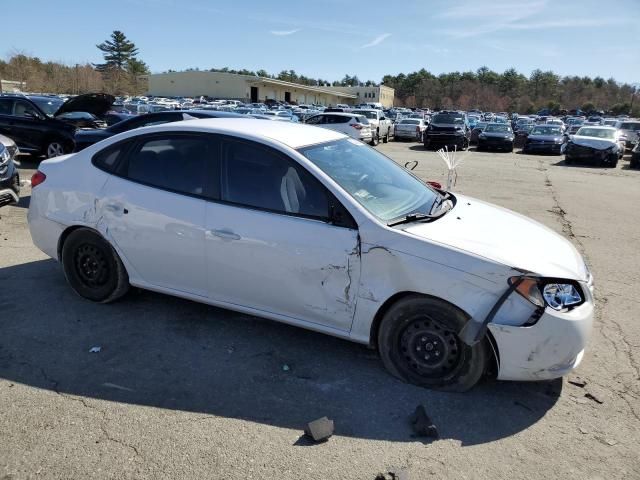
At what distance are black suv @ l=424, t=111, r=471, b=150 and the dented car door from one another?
2294 centimetres

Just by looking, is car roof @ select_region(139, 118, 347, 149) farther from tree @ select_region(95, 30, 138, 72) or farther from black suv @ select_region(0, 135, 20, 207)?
tree @ select_region(95, 30, 138, 72)

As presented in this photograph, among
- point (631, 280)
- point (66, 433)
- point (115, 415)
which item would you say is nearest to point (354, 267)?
point (115, 415)

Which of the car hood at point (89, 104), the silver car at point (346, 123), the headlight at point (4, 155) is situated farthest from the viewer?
the silver car at point (346, 123)

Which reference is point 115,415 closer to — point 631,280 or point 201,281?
point 201,281

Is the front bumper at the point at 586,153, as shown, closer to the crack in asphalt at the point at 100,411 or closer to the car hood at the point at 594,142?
the car hood at the point at 594,142

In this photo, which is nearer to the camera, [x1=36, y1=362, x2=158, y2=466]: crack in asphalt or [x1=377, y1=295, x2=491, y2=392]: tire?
[x1=36, y1=362, x2=158, y2=466]: crack in asphalt

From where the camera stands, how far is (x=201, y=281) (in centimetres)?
397

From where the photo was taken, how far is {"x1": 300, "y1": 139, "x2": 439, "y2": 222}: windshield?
144 inches

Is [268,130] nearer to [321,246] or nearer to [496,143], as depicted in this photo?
[321,246]

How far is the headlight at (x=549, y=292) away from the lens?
3.09 meters

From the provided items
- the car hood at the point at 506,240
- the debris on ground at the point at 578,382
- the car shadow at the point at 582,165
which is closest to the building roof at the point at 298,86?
the car shadow at the point at 582,165

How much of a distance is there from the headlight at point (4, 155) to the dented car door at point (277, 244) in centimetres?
507

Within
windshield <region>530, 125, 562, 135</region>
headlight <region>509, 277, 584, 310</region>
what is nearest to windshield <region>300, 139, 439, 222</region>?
headlight <region>509, 277, 584, 310</region>

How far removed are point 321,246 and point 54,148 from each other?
1161 cm
